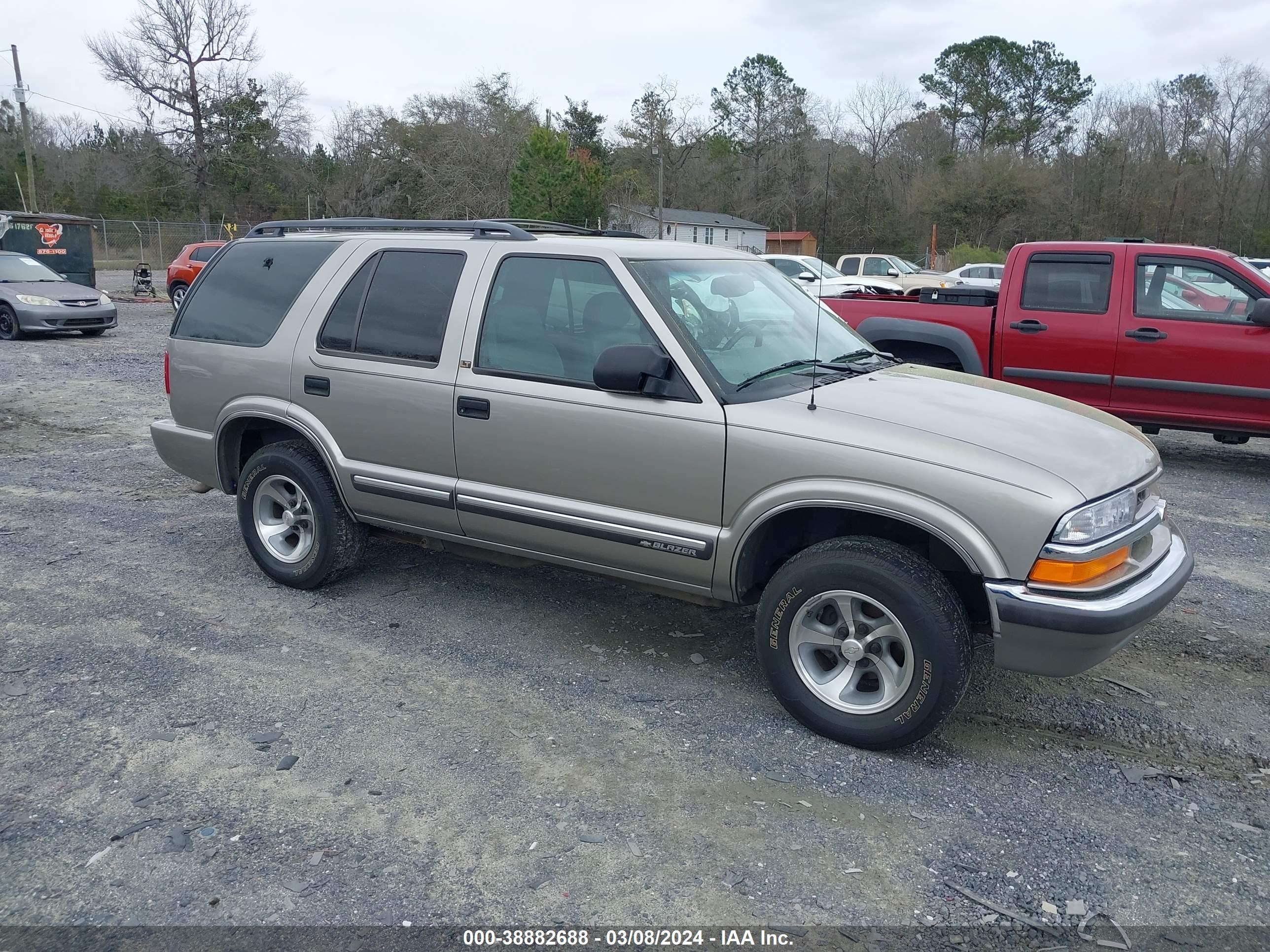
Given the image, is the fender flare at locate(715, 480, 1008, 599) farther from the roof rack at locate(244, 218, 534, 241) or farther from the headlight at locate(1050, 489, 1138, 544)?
the roof rack at locate(244, 218, 534, 241)

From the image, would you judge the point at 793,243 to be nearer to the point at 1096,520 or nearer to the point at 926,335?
the point at 926,335

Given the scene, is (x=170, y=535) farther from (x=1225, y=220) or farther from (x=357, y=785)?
(x=1225, y=220)

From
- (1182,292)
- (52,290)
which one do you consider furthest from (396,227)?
(52,290)

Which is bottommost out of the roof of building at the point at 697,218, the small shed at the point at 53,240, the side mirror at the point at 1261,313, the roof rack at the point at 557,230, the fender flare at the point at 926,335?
the fender flare at the point at 926,335

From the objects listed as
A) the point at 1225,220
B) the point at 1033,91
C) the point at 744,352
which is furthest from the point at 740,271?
the point at 1033,91

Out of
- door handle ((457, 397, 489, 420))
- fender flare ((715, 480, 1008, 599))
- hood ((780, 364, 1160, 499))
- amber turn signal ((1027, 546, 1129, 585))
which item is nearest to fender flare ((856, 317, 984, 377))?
hood ((780, 364, 1160, 499))

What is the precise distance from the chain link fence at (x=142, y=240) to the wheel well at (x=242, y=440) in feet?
128

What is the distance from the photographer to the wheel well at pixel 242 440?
535cm

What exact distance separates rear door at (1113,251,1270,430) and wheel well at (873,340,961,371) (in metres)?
1.37

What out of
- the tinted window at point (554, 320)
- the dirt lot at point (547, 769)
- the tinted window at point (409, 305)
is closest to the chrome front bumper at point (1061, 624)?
the dirt lot at point (547, 769)

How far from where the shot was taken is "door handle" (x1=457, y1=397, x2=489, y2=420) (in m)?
4.41

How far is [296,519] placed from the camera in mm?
5277

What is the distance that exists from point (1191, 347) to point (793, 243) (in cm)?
4311

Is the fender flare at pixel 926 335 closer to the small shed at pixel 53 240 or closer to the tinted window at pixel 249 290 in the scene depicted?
the tinted window at pixel 249 290
